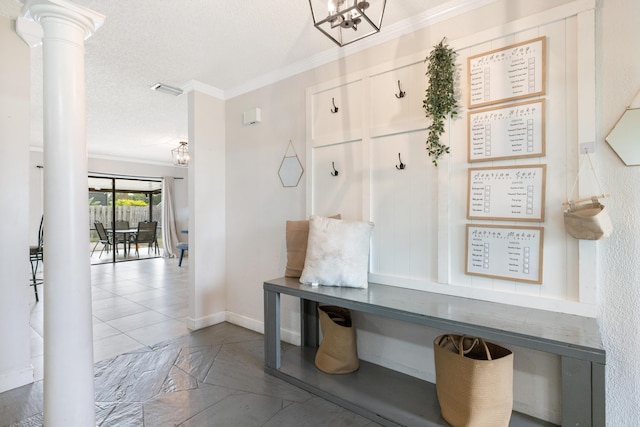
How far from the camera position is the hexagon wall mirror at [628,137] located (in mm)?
1459

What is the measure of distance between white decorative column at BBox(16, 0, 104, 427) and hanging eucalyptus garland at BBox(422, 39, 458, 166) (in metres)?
1.86

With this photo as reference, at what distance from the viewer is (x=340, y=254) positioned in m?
2.09

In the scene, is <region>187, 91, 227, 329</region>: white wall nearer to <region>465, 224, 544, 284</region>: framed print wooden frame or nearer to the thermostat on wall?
the thermostat on wall

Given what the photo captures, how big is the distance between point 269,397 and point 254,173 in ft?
6.25

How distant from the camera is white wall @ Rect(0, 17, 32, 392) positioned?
6.95 feet

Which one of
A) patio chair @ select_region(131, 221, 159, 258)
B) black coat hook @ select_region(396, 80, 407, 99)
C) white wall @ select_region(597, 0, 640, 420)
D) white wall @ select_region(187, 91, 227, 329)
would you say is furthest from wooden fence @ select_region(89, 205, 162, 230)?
white wall @ select_region(597, 0, 640, 420)

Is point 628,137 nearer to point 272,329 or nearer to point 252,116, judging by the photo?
point 272,329

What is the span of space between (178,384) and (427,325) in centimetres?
172

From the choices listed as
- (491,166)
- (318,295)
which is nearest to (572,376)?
(491,166)

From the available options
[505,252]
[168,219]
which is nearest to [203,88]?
[505,252]

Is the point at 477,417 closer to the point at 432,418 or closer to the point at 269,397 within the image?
the point at 432,418

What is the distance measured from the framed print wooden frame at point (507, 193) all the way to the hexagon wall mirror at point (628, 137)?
0.29 m

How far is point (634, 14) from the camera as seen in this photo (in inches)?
58.0

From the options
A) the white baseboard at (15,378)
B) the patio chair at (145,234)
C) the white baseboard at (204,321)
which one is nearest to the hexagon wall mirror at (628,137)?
the white baseboard at (204,321)
